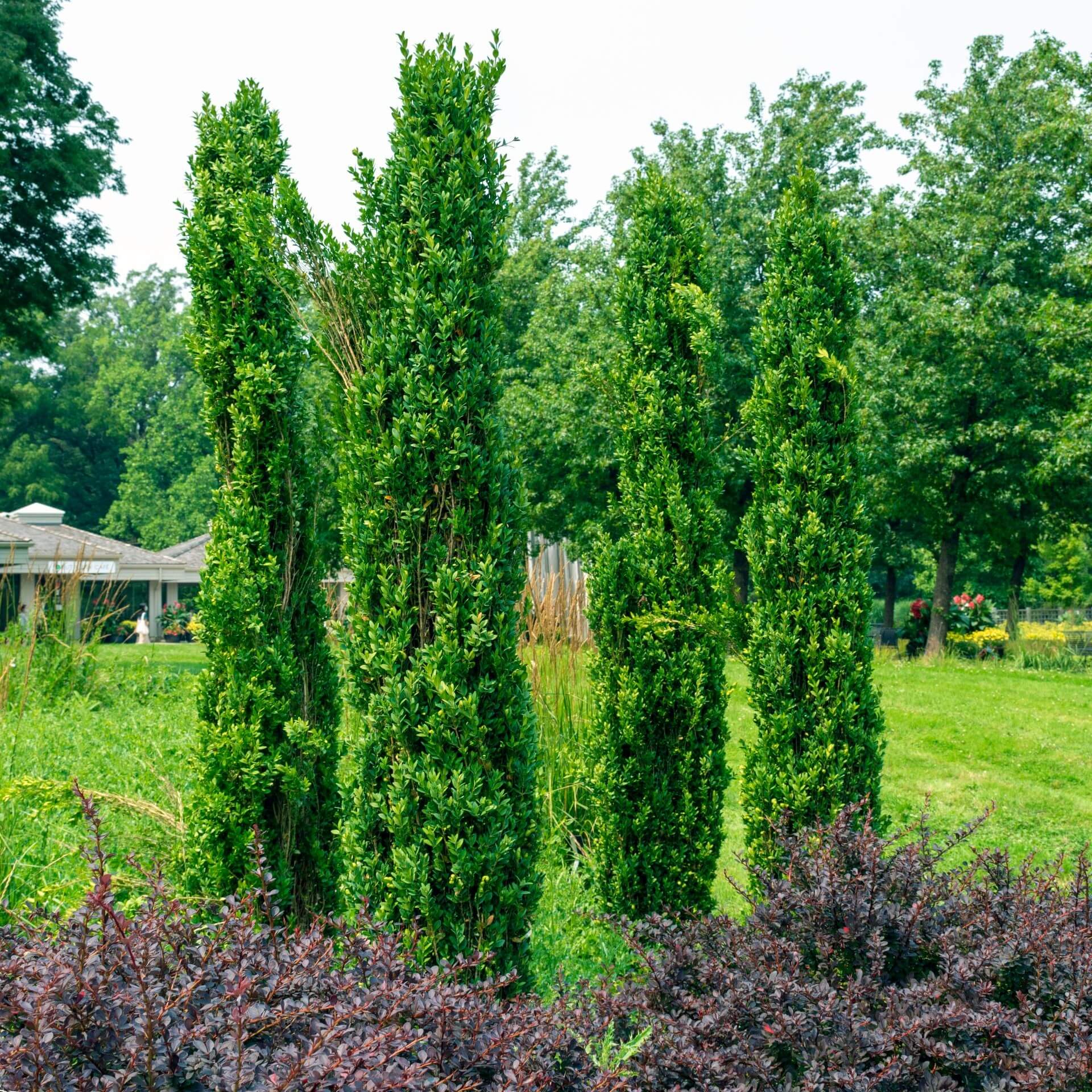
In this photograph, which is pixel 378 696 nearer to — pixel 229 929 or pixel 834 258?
pixel 229 929

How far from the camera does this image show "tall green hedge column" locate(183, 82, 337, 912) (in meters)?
4.16

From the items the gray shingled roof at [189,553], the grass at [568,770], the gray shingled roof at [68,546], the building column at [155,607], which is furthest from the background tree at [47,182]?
the building column at [155,607]

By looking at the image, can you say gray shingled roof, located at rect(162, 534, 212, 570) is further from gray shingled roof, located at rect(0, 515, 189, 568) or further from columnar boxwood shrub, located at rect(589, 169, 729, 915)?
columnar boxwood shrub, located at rect(589, 169, 729, 915)

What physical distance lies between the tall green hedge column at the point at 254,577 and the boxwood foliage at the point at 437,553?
0.54 metres

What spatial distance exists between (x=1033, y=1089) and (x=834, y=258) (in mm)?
4531

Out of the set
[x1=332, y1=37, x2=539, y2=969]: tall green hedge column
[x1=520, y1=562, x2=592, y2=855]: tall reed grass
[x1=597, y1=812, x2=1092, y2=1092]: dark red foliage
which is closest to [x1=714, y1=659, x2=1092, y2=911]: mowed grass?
[x1=520, y1=562, x2=592, y2=855]: tall reed grass

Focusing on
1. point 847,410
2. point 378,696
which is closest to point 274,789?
point 378,696

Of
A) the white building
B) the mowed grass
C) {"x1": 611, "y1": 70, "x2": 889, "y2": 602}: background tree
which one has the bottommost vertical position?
the mowed grass

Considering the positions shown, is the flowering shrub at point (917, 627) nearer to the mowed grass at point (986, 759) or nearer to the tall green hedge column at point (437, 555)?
the mowed grass at point (986, 759)

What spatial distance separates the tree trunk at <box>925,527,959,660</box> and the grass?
5.76 m

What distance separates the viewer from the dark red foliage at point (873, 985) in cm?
267

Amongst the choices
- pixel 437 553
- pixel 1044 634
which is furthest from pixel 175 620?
pixel 437 553

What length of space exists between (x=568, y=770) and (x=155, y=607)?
1449 inches

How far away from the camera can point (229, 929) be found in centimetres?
258
